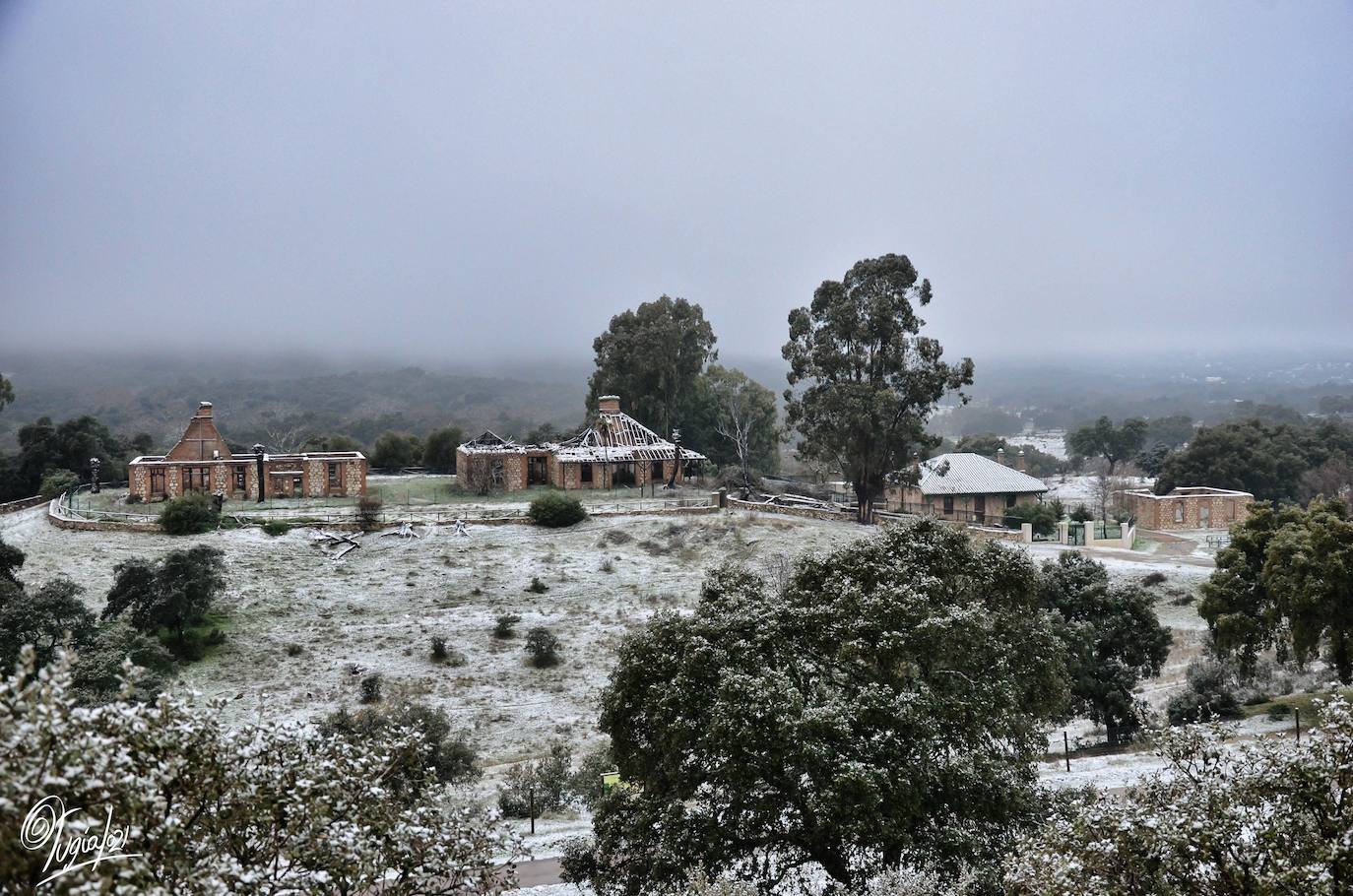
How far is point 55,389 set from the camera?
117250mm

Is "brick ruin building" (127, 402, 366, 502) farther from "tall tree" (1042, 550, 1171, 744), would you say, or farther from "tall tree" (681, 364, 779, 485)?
"tall tree" (1042, 550, 1171, 744)

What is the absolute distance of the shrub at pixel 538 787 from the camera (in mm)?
15492

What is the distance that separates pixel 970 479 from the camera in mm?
40562

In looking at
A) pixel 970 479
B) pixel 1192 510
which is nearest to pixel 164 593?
pixel 970 479

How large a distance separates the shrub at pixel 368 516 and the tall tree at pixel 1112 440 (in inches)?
1931

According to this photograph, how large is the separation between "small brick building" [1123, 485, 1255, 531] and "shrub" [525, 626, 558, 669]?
28710mm

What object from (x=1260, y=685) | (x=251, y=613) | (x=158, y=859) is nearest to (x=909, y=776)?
(x=158, y=859)

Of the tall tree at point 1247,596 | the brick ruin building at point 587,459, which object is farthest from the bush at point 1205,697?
the brick ruin building at point 587,459

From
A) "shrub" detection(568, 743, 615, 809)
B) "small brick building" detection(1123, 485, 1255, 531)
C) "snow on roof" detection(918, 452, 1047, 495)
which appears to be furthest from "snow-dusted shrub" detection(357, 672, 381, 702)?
"small brick building" detection(1123, 485, 1255, 531)

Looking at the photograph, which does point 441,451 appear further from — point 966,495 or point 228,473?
point 966,495

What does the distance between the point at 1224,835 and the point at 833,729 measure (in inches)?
153

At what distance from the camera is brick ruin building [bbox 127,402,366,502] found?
3469cm

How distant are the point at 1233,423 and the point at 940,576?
45.3 m

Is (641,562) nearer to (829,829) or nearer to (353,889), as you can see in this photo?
(829,829)
